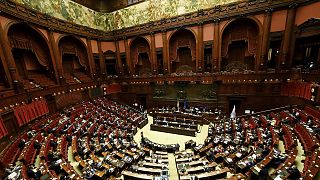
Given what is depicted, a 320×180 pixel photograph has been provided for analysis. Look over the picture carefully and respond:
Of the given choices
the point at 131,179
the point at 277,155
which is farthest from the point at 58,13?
the point at 277,155

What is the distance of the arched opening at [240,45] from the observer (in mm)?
11783

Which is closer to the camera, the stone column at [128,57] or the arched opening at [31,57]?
the arched opening at [31,57]

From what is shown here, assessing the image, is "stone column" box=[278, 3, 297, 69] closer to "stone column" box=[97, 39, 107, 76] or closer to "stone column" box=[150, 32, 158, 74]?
"stone column" box=[150, 32, 158, 74]

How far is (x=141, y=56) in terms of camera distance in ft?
53.6

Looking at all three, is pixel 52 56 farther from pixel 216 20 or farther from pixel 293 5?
pixel 293 5

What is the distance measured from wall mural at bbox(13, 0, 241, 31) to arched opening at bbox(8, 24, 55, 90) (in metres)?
1.90

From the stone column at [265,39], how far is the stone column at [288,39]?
878mm

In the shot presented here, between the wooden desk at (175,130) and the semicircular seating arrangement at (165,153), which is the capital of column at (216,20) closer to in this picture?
the semicircular seating arrangement at (165,153)

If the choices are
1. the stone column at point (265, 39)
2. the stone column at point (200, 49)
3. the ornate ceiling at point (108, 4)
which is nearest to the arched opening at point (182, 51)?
the stone column at point (200, 49)

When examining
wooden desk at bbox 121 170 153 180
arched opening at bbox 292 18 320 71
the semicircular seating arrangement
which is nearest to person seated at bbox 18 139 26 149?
the semicircular seating arrangement

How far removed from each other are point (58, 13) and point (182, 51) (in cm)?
1101

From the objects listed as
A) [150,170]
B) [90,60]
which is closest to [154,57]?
→ [90,60]

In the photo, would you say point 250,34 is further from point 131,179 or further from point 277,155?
point 131,179

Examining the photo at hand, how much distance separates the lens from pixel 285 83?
1035 cm
